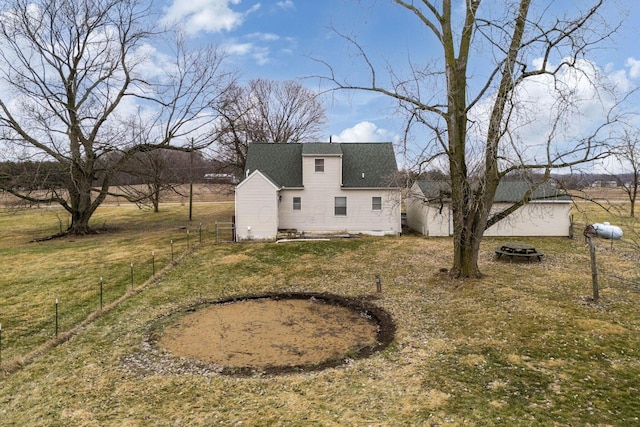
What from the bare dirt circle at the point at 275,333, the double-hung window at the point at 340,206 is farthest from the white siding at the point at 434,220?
the bare dirt circle at the point at 275,333

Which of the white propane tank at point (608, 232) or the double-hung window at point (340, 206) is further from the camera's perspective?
the double-hung window at point (340, 206)

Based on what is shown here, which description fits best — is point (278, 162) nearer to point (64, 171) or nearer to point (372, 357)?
point (64, 171)

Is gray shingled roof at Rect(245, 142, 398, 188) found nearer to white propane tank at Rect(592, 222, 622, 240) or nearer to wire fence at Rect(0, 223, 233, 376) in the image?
wire fence at Rect(0, 223, 233, 376)

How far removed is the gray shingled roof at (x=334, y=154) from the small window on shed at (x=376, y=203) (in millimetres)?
769

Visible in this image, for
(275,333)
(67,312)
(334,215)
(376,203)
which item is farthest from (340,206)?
(67,312)

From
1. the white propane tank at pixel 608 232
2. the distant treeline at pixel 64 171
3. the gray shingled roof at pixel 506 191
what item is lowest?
the white propane tank at pixel 608 232

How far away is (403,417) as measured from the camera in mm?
5531

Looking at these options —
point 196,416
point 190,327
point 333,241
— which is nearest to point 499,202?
point 333,241

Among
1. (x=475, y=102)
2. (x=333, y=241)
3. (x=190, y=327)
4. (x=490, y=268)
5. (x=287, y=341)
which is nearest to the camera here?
(x=287, y=341)

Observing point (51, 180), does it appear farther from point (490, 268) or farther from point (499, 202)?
point (499, 202)

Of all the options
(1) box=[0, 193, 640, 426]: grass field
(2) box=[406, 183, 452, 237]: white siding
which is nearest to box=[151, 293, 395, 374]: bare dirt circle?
(1) box=[0, 193, 640, 426]: grass field

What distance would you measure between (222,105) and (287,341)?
22.1m

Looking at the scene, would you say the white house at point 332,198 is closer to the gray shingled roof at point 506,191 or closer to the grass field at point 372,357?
the gray shingled roof at point 506,191

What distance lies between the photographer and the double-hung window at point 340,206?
864 inches
